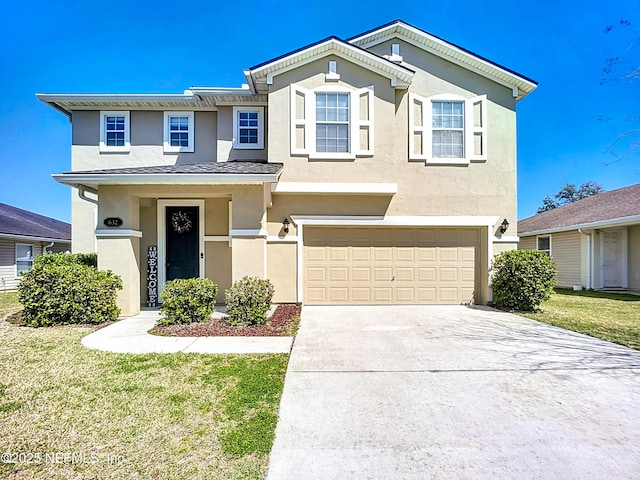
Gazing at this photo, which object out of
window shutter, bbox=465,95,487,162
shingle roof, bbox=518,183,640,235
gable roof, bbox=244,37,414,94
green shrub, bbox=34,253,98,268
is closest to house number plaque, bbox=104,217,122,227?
green shrub, bbox=34,253,98,268

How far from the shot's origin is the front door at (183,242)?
9.45 meters

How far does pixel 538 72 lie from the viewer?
409 inches

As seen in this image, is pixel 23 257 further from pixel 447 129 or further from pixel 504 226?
pixel 504 226

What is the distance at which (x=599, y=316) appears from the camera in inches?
333

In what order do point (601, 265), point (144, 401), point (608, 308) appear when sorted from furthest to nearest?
point (601, 265) → point (608, 308) → point (144, 401)

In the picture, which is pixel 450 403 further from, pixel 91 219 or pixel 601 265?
pixel 601 265

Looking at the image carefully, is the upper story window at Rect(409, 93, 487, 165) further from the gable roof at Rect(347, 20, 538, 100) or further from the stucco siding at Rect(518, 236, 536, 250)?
the stucco siding at Rect(518, 236, 536, 250)

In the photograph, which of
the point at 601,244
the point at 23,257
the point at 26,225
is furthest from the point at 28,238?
the point at 601,244

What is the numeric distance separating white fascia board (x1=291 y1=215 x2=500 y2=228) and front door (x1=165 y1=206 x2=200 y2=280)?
9.60ft

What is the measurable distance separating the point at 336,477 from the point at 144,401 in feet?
7.57

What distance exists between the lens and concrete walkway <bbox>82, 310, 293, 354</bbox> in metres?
5.33

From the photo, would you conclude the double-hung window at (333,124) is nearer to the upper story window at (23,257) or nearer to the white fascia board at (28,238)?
the white fascia board at (28,238)

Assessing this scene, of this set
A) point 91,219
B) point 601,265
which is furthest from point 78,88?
point 601,265

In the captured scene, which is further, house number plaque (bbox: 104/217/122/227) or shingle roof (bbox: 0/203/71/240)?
shingle roof (bbox: 0/203/71/240)
